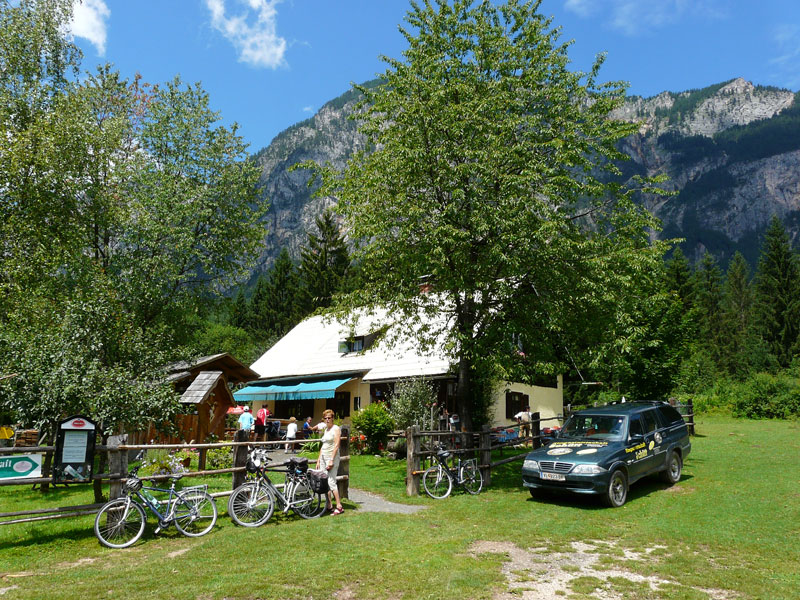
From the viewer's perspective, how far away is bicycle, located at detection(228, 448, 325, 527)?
9359 mm

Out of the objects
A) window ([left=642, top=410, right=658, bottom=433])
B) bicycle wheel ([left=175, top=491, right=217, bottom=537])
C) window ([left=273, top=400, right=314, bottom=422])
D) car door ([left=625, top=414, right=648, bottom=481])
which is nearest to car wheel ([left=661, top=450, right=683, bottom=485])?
window ([left=642, top=410, right=658, bottom=433])

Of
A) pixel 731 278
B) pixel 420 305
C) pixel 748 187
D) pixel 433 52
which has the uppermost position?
pixel 748 187

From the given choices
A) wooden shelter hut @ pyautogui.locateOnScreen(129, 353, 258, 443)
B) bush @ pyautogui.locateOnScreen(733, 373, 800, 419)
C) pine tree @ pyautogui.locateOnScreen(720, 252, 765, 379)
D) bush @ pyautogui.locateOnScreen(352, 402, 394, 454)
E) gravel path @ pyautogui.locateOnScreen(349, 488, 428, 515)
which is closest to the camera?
gravel path @ pyautogui.locateOnScreen(349, 488, 428, 515)

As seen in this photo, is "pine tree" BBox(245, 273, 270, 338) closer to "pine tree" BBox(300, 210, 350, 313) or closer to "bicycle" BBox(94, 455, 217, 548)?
"pine tree" BBox(300, 210, 350, 313)

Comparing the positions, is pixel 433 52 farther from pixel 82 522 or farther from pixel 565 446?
pixel 82 522

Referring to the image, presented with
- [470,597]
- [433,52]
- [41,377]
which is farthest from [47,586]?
[433,52]

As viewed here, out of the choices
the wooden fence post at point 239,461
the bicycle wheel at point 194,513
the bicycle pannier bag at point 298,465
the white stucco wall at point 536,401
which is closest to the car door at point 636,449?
the bicycle pannier bag at point 298,465

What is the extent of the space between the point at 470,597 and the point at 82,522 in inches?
288

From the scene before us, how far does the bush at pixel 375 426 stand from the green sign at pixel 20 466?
42.8 feet

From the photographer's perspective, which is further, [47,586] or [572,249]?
[572,249]

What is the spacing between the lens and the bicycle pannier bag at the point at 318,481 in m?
10.0

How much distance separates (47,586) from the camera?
621 centimetres

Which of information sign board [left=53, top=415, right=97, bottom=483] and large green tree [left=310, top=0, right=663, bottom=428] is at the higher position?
large green tree [left=310, top=0, right=663, bottom=428]

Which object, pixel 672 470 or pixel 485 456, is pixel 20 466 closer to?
pixel 485 456
